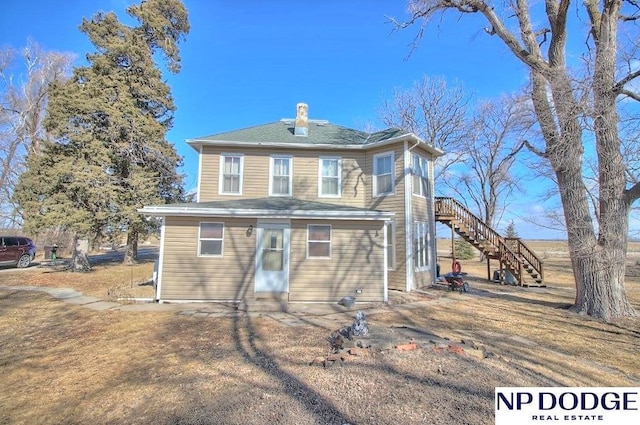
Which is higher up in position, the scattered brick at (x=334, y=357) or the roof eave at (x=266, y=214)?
the roof eave at (x=266, y=214)

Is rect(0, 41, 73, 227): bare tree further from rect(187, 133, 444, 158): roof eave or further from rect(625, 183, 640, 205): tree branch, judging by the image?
rect(625, 183, 640, 205): tree branch

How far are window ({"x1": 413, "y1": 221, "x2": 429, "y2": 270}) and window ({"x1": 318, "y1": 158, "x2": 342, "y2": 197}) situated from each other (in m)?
3.51

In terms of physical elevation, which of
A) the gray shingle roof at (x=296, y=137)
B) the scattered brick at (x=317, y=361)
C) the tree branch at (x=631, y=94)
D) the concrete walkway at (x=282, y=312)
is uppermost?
the gray shingle roof at (x=296, y=137)

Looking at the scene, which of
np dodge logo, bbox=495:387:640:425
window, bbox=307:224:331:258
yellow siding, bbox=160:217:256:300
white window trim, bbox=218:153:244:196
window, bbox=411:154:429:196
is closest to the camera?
np dodge logo, bbox=495:387:640:425

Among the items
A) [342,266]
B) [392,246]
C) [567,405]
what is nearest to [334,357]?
[567,405]

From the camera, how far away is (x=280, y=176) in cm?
1336

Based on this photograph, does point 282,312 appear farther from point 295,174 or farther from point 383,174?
point 383,174

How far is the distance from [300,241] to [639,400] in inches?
317

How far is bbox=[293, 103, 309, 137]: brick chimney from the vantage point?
562 inches

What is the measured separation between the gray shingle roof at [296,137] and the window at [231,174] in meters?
0.72

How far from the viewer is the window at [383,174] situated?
42.7 ft

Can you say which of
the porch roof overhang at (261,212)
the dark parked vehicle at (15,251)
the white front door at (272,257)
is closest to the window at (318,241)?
the porch roof overhang at (261,212)

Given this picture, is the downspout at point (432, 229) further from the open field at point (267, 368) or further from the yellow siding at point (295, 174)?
the open field at point (267, 368)

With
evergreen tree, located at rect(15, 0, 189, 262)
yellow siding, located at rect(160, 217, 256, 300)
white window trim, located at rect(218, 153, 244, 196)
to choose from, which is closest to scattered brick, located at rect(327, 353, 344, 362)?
yellow siding, located at rect(160, 217, 256, 300)
